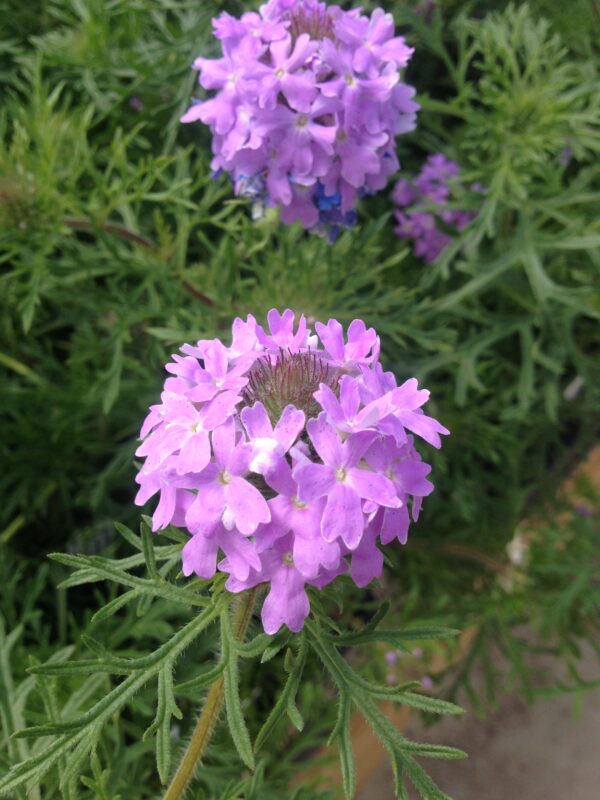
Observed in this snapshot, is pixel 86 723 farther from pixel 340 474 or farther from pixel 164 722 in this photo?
pixel 340 474

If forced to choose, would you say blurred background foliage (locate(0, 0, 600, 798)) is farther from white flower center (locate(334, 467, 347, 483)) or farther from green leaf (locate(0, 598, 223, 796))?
white flower center (locate(334, 467, 347, 483))

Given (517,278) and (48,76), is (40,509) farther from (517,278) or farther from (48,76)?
(517,278)

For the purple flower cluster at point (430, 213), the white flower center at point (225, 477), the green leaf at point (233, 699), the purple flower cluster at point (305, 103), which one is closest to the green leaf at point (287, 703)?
the green leaf at point (233, 699)

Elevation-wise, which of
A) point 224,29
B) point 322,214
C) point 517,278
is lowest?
point 517,278

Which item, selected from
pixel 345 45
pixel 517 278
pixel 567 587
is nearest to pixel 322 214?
pixel 345 45

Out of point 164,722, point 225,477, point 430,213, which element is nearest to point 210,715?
point 164,722

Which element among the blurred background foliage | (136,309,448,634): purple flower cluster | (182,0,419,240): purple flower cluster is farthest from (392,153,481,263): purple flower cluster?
(136,309,448,634): purple flower cluster
